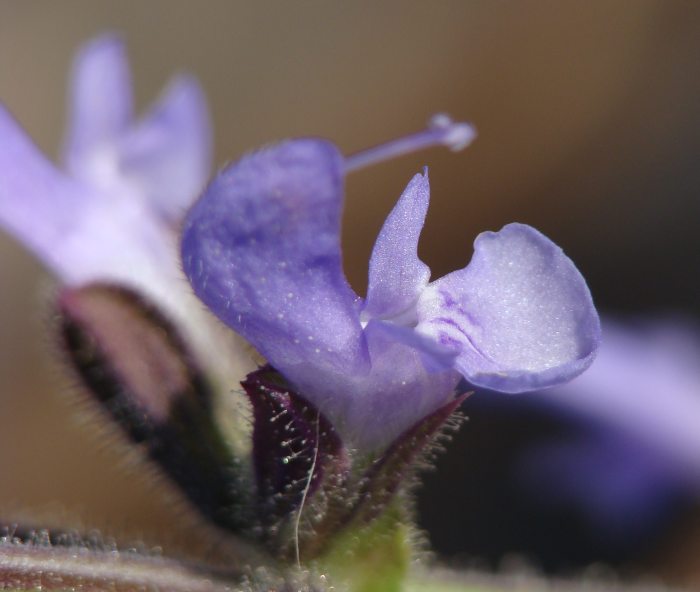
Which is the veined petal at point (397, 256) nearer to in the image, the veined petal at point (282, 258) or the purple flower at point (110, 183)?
the veined petal at point (282, 258)

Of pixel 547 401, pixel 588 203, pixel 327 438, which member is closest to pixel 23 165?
pixel 327 438

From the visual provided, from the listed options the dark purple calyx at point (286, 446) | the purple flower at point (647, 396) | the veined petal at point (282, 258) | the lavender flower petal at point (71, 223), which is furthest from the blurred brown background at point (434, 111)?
the veined petal at point (282, 258)

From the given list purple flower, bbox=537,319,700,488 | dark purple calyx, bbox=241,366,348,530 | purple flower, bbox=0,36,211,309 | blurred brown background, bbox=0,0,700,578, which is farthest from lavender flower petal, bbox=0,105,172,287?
blurred brown background, bbox=0,0,700,578

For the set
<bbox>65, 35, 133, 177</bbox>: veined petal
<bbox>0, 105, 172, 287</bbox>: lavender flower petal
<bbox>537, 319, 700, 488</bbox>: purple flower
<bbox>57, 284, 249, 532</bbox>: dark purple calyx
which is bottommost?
<bbox>537, 319, 700, 488</bbox>: purple flower

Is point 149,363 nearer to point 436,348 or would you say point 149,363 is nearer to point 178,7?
point 436,348

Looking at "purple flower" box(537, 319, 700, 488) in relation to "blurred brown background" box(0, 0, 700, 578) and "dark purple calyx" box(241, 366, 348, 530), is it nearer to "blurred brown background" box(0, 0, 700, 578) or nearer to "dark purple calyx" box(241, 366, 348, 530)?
"dark purple calyx" box(241, 366, 348, 530)

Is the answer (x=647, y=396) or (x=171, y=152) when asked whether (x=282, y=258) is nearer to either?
(x=171, y=152)

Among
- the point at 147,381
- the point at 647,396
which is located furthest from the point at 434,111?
Result: the point at 147,381
